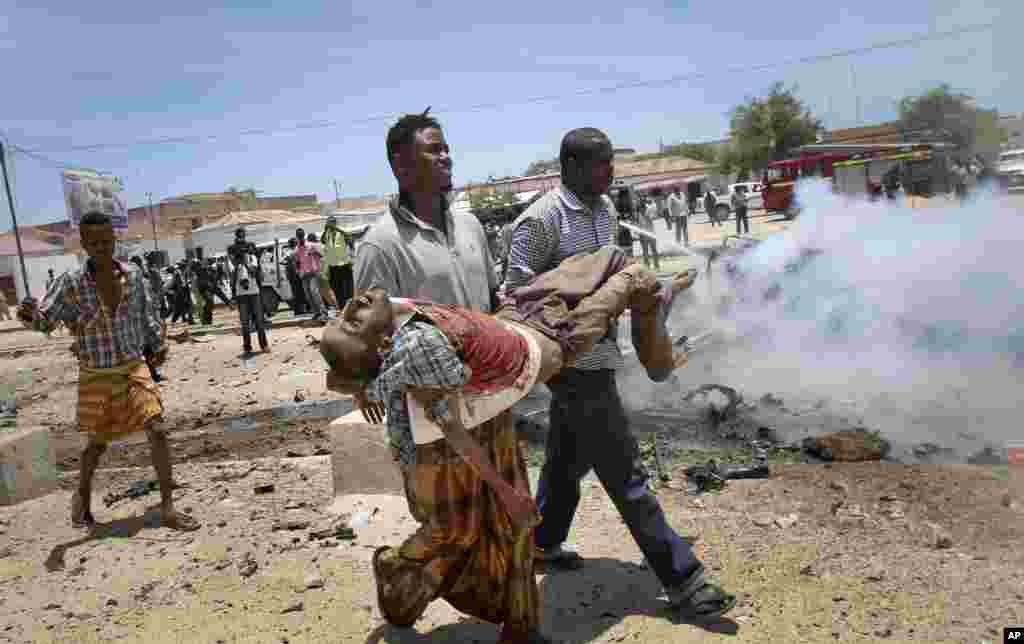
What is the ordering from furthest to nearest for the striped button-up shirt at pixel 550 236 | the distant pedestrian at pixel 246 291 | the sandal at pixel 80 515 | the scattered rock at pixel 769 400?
the distant pedestrian at pixel 246 291
the scattered rock at pixel 769 400
the sandal at pixel 80 515
the striped button-up shirt at pixel 550 236

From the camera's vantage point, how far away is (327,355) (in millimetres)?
2338

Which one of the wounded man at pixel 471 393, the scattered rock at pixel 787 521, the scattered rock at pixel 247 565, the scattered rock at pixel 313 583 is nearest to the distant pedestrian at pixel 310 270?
the scattered rock at pixel 247 565

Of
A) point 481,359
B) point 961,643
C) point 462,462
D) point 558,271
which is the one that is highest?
point 558,271

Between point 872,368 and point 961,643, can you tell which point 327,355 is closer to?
point 961,643

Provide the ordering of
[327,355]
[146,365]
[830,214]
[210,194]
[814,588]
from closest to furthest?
[327,355] < [814,588] < [146,365] < [830,214] < [210,194]

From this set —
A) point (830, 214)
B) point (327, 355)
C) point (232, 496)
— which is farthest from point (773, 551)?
point (830, 214)

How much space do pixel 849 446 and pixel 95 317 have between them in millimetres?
4507

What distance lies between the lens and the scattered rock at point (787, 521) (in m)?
3.82

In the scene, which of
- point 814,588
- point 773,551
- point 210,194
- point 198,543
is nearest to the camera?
point 814,588

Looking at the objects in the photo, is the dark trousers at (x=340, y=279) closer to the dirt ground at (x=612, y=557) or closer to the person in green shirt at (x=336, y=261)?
the person in green shirt at (x=336, y=261)

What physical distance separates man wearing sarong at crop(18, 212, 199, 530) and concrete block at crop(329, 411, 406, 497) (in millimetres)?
899

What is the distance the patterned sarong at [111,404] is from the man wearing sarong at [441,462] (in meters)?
2.35

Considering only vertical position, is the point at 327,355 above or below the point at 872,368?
above

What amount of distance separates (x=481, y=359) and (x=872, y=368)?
5435 millimetres
